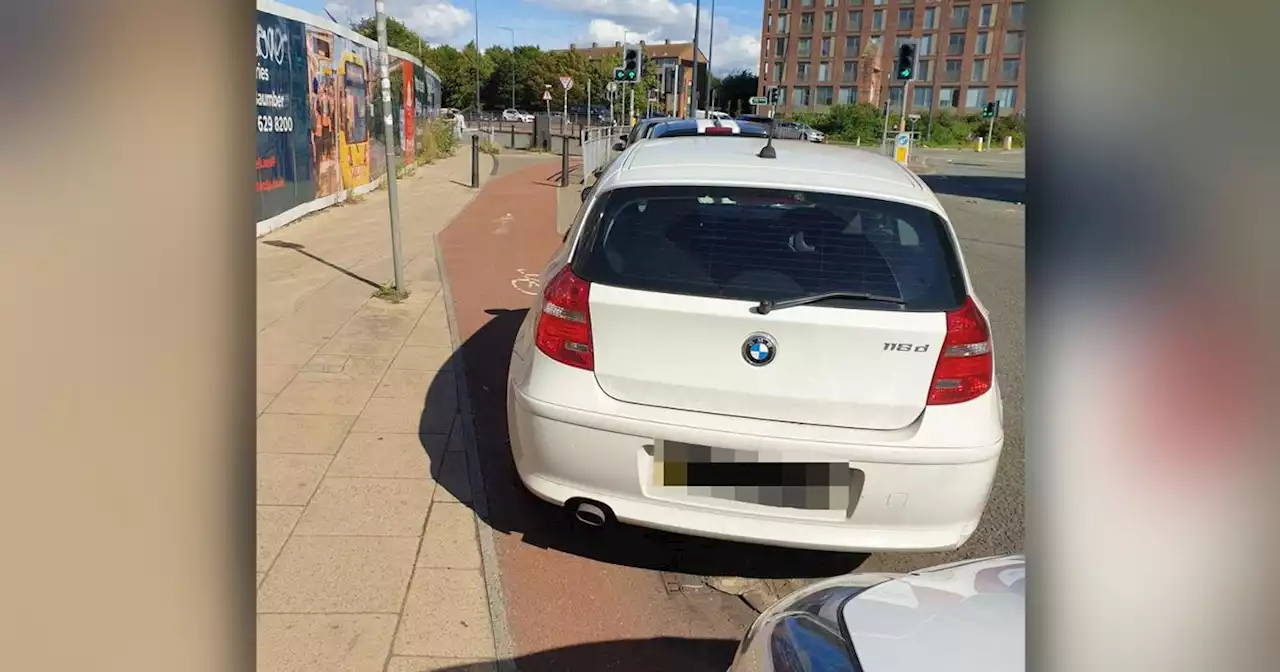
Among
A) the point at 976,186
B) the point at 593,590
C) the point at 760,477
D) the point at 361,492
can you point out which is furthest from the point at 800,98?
the point at 760,477

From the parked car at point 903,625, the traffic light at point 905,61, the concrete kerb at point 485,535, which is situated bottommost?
the concrete kerb at point 485,535

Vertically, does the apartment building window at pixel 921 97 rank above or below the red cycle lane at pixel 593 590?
above

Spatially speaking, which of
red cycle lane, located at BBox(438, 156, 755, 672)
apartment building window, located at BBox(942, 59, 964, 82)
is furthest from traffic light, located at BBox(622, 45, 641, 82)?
apartment building window, located at BBox(942, 59, 964, 82)

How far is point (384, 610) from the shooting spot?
10.5 ft

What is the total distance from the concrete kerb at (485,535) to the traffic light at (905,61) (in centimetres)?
1610

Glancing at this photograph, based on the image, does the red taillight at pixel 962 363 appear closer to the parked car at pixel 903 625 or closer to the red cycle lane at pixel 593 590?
the parked car at pixel 903 625

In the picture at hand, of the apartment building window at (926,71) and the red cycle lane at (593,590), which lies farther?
the apartment building window at (926,71)

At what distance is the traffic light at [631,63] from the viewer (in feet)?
89.1

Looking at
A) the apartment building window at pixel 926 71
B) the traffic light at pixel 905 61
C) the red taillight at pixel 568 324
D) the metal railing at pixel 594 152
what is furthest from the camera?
the apartment building window at pixel 926 71

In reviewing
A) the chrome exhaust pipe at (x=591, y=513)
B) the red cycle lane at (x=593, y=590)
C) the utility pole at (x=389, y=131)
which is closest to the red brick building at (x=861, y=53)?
the utility pole at (x=389, y=131)
